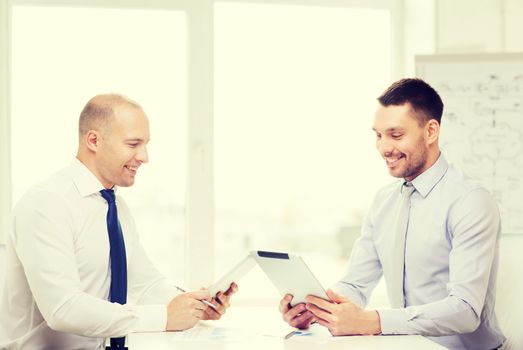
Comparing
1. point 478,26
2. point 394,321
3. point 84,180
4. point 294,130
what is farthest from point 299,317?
point 478,26

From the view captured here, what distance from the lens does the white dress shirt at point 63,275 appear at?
222 cm

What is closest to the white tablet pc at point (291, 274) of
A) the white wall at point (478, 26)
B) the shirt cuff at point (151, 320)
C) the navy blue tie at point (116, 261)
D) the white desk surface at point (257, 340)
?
the white desk surface at point (257, 340)

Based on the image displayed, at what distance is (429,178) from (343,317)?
707 mm

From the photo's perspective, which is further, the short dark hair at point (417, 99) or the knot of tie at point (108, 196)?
the short dark hair at point (417, 99)

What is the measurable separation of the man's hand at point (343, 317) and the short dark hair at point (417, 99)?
31.0 inches

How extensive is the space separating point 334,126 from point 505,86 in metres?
0.97

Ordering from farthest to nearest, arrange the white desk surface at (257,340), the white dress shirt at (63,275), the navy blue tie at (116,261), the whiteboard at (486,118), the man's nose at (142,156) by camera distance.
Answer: the whiteboard at (486,118) < the man's nose at (142,156) < the navy blue tie at (116,261) < the white dress shirt at (63,275) < the white desk surface at (257,340)

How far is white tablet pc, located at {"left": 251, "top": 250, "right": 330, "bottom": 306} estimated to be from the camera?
220 centimetres

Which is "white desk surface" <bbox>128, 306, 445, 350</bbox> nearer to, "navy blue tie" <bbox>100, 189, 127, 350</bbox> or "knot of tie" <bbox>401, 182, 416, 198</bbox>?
"navy blue tie" <bbox>100, 189, 127, 350</bbox>

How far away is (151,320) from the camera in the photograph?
232 centimetres

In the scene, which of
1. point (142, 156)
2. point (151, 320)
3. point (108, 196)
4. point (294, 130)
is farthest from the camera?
point (294, 130)

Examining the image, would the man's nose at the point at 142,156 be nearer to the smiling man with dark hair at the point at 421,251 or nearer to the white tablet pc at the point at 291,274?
the white tablet pc at the point at 291,274

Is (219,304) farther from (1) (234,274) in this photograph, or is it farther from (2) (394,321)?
(2) (394,321)

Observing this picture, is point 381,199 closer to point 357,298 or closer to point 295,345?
point 357,298
